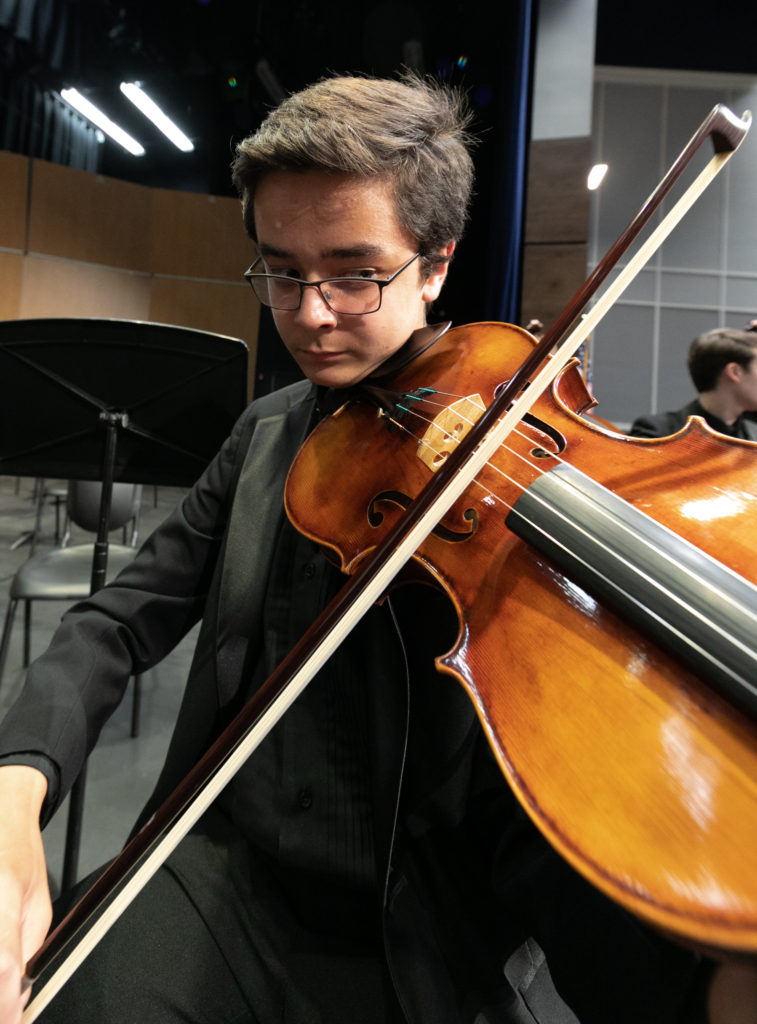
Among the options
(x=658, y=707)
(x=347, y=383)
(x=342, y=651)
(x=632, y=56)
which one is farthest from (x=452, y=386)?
(x=632, y=56)

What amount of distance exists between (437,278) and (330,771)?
650 millimetres

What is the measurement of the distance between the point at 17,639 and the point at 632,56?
5.66 metres

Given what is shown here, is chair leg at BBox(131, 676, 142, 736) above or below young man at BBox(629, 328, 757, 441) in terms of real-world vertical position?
below

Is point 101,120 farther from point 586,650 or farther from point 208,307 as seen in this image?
point 586,650

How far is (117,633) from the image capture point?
0.76m

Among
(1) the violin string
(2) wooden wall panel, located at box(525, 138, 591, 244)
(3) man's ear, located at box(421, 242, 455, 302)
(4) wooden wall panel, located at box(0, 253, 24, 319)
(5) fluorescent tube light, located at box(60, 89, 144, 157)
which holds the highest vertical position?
(5) fluorescent tube light, located at box(60, 89, 144, 157)

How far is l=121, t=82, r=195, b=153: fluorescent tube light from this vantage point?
5715 mm

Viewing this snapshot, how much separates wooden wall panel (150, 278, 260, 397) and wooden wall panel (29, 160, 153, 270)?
14.1 inches

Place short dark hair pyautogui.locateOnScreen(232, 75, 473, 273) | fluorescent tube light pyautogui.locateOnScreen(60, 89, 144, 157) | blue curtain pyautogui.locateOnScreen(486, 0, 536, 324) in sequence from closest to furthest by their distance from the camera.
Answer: short dark hair pyautogui.locateOnScreen(232, 75, 473, 273) → blue curtain pyautogui.locateOnScreen(486, 0, 536, 324) → fluorescent tube light pyautogui.locateOnScreen(60, 89, 144, 157)

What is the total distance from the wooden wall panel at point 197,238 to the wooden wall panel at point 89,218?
0.12m

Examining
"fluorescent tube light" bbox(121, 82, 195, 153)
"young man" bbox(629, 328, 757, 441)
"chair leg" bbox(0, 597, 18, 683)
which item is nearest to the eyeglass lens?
"chair leg" bbox(0, 597, 18, 683)

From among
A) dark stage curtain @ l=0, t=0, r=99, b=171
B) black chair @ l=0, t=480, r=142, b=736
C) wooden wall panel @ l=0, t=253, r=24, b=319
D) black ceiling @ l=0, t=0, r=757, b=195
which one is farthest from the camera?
wooden wall panel @ l=0, t=253, r=24, b=319

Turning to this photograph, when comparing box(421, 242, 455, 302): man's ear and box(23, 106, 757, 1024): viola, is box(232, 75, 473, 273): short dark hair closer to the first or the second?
box(421, 242, 455, 302): man's ear

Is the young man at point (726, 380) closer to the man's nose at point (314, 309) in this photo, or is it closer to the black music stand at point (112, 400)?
the black music stand at point (112, 400)
